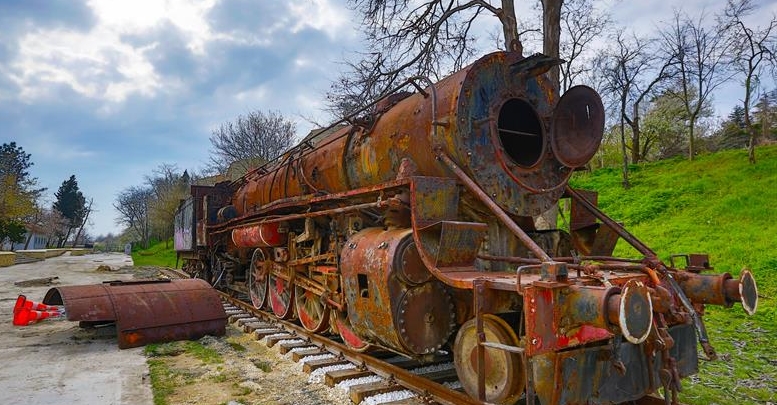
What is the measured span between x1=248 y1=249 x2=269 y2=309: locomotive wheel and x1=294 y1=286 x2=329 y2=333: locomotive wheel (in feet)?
4.91

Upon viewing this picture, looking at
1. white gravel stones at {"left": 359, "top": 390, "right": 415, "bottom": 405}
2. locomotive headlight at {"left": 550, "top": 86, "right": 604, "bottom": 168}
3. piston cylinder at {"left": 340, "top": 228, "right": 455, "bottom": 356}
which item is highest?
locomotive headlight at {"left": 550, "top": 86, "right": 604, "bottom": 168}

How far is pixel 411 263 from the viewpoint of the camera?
13.7 feet

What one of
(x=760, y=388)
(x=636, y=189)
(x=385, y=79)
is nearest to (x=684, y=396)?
(x=760, y=388)

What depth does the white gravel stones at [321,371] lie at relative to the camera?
5.07 meters

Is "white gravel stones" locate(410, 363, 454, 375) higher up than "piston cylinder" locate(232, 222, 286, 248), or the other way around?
"piston cylinder" locate(232, 222, 286, 248)

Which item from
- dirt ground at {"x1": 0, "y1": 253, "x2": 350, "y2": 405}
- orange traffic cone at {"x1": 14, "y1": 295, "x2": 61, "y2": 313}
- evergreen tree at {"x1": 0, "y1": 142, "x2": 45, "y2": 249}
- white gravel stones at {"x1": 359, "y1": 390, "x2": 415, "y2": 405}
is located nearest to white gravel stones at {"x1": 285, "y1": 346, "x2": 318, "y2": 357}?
dirt ground at {"x1": 0, "y1": 253, "x2": 350, "y2": 405}

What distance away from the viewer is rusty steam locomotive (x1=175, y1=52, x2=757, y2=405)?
3031 mm

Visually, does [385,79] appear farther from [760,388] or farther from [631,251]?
[760,388]

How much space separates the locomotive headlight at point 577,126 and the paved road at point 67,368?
4.48m

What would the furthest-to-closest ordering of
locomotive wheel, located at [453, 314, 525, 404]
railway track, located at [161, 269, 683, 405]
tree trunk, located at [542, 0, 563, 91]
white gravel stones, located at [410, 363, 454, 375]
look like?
tree trunk, located at [542, 0, 563, 91], white gravel stones, located at [410, 363, 454, 375], railway track, located at [161, 269, 683, 405], locomotive wheel, located at [453, 314, 525, 404]

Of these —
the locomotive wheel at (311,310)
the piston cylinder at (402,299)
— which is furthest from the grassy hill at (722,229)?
the locomotive wheel at (311,310)

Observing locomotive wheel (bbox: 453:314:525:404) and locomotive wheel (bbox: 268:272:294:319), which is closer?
locomotive wheel (bbox: 453:314:525:404)

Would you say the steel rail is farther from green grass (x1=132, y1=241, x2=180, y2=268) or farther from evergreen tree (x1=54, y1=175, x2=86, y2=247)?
evergreen tree (x1=54, y1=175, x2=86, y2=247)

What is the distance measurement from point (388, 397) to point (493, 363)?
1.19m
